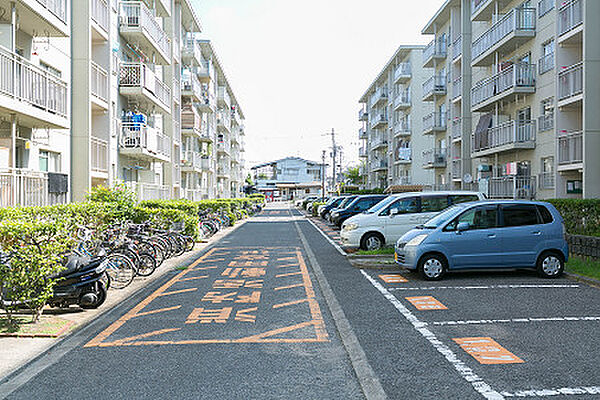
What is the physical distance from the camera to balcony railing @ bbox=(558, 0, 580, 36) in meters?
20.5

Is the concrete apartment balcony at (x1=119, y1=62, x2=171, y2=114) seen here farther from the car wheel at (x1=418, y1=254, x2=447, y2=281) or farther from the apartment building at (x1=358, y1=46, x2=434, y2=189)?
the apartment building at (x1=358, y1=46, x2=434, y2=189)

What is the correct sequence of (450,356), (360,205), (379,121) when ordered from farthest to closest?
(379,121)
(360,205)
(450,356)

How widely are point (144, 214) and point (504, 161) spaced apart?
2033 cm

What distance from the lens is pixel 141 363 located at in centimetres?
570

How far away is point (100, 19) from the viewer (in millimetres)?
20281

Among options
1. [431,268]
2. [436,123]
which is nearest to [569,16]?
[431,268]

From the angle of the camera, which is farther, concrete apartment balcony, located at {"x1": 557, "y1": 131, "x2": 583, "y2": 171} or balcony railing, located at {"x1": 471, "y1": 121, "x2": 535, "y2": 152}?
balcony railing, located at {"x1": 471, "y1": 121, "x2": 535, "y2": 152}

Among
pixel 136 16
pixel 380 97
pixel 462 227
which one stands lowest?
pixel 462 227

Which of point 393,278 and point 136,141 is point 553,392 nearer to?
point 393,278

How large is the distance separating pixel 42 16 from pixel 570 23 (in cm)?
1876

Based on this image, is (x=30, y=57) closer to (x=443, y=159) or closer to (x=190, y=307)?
(x=190, y=307)

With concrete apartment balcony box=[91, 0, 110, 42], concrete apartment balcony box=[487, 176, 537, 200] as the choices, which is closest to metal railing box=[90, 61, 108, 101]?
concrete apartment balcony box=[91, 0, 110, 42]

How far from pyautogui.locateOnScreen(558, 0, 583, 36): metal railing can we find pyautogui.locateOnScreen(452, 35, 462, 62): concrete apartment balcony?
13.4 meters

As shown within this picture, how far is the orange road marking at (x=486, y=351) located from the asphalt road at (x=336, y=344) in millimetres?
22
